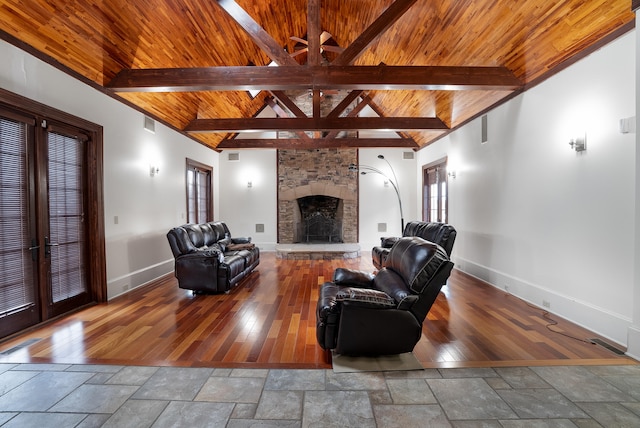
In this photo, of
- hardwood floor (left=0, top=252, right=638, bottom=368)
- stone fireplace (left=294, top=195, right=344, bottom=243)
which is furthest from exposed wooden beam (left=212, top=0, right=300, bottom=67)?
stone fireplace (left=294, top=195, right=344, bottom=243)

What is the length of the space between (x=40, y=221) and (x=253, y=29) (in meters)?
3.20

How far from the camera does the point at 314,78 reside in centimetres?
379

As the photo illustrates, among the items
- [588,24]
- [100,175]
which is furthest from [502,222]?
[100,175]

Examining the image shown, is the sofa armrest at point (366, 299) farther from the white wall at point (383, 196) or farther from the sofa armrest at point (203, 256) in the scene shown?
the white wall at point (383, 196)

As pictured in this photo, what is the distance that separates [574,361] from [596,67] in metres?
2.77

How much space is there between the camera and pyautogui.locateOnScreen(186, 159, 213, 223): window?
264 inches

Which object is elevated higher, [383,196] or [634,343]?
[383,196]

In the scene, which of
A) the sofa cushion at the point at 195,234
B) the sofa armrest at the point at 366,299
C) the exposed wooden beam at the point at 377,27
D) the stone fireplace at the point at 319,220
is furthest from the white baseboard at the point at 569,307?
the sofa cushion at the point at 195,234

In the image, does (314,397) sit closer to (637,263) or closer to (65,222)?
(637,263)

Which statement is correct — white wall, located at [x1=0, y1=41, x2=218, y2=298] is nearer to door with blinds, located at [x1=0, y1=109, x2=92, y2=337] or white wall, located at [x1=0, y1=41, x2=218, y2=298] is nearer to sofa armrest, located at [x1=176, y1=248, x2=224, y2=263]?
door with blinds, located at [x1=0, y1=109, x2=92, y2=337]

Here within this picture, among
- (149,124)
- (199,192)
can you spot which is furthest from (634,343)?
(199,192)

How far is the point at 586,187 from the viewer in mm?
3002

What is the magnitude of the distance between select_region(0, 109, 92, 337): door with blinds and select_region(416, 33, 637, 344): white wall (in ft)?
18.5

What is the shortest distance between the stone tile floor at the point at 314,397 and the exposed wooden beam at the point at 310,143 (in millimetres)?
5890
